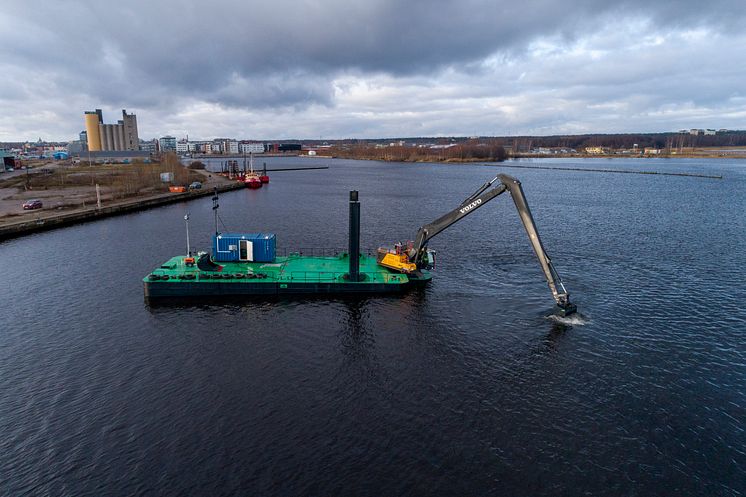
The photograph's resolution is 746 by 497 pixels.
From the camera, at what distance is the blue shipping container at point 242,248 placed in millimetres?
52562

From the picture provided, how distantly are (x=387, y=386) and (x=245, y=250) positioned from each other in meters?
27.9

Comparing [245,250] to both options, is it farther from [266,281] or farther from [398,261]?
[398,261]

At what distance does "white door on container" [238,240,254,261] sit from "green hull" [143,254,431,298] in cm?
199

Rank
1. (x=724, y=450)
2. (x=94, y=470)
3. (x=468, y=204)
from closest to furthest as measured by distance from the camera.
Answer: (x=94, y=470)
(x=724, y=450)
(x=468, y=204)

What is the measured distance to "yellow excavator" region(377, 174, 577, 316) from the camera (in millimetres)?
42562

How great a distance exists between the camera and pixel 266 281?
→ 4744 cm

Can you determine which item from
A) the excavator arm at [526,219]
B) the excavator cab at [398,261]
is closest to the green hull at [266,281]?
the excavator cab at [398,261]

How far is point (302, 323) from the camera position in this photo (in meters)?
42.2

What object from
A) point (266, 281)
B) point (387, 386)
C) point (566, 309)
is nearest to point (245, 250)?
point (266, 281)

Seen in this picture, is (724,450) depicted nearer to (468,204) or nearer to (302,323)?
(468,204)

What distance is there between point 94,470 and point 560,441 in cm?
2599

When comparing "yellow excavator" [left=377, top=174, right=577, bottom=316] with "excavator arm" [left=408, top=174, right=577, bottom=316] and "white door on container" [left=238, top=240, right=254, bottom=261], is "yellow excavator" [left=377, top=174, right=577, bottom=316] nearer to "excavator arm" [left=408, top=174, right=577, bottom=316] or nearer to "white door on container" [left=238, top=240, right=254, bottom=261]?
"excavator arm" [left=408, top=174, right=577, bottom=316]

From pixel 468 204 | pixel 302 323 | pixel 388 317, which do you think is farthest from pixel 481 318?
pixel 302 323

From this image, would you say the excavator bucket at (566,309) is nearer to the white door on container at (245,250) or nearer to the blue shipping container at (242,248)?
the blue shipping container at (242,248)
